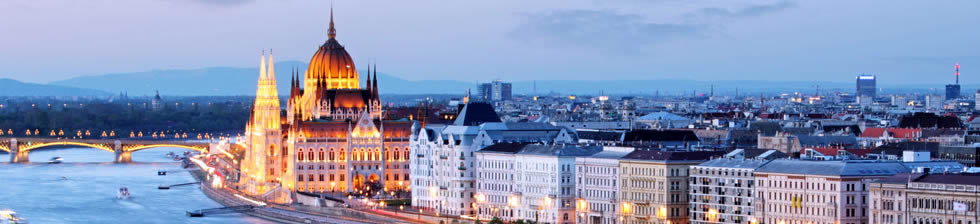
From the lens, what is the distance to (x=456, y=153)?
86438mm

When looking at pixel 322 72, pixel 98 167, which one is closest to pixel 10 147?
pixel 98 167

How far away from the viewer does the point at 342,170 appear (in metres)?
103

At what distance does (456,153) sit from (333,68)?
90.7 ft

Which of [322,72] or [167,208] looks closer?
[167,208]

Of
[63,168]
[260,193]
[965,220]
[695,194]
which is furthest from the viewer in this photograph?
[63,168]

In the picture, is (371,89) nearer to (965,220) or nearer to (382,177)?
(382,177)

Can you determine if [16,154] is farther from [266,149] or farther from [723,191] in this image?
[723,191]

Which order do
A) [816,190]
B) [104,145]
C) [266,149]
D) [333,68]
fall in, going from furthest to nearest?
[104,145], [333,68], [266,149], [816,190]

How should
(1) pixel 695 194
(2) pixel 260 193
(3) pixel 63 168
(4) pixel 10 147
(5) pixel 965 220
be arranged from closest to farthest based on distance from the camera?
(5) pixel 965 220 → (1) pixel 695 194 → (2) pixel 260 193 → (3) pixel 63 168 → (4) pixel 10 147

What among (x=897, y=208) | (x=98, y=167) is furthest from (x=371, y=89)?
(x=897, y=208)

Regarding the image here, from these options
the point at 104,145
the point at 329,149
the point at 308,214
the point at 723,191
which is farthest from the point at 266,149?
the point at 104,145

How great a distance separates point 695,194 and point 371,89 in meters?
45.5

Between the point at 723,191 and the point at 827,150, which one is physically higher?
the point at 827,150

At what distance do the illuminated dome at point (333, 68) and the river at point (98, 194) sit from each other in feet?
31.4
